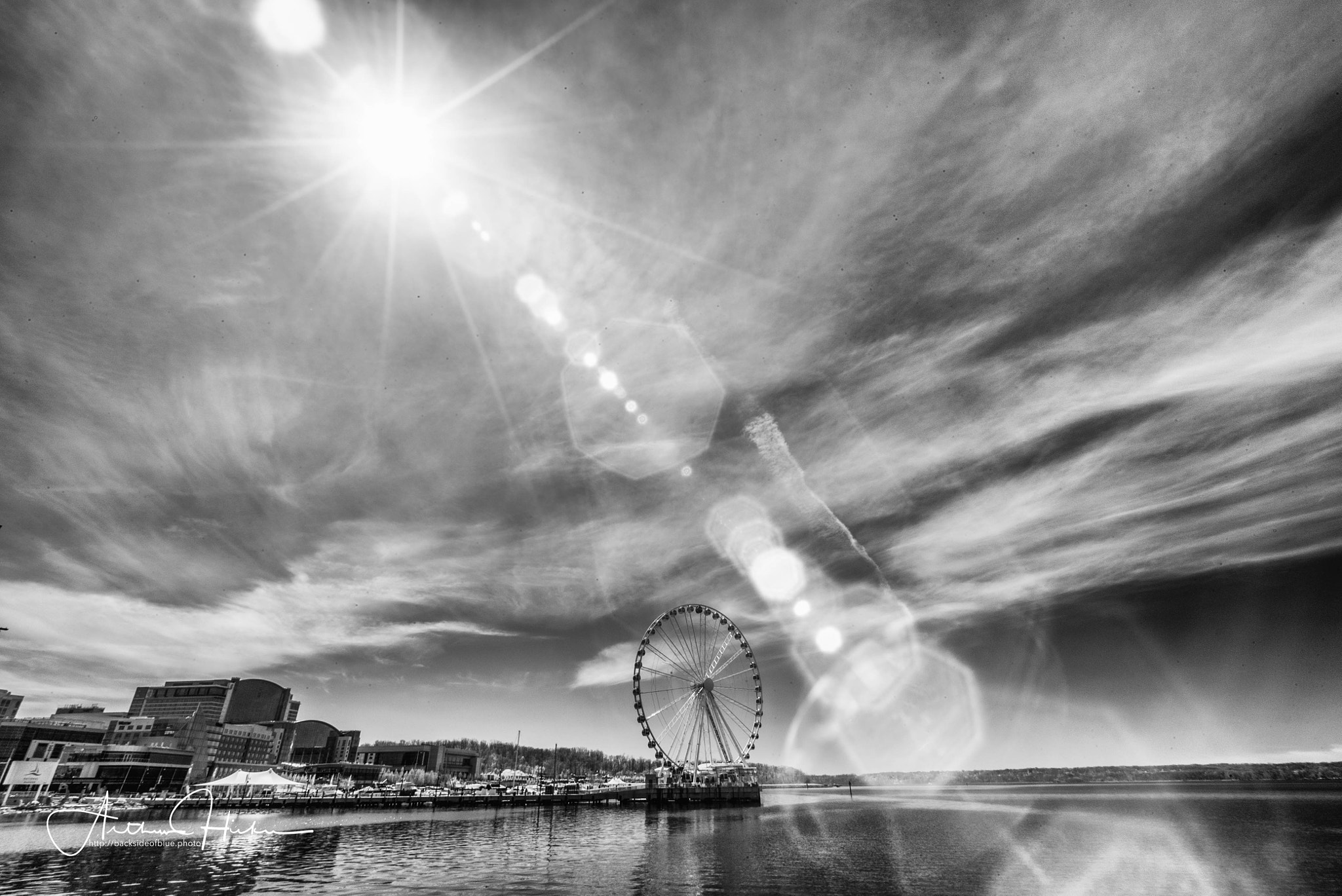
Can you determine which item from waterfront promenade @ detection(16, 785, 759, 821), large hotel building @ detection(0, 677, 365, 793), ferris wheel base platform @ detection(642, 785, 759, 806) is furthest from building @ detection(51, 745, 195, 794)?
ferris wheel base platform @ detection(642, 785, 759, 806)

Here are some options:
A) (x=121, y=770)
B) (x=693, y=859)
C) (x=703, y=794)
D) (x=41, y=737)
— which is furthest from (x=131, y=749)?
(x=693, y=859)

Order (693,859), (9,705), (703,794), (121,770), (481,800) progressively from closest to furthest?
(693,859)
(481,800)
(703,794)
(121,770)
(9,705)

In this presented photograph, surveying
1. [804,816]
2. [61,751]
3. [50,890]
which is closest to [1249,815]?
[804,816]

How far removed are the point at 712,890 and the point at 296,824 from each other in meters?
73.9

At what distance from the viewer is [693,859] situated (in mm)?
52656

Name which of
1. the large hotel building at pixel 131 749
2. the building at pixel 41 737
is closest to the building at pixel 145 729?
the large hotel building at pixel 131 749

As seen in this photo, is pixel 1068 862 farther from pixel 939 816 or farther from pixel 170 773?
pixel 170 773

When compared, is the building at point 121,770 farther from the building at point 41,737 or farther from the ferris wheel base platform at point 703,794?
the ferris wheel base platform at point 703,794

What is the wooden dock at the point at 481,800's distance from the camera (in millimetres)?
112625

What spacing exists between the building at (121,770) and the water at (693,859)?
87.3 m

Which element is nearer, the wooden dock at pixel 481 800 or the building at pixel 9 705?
the wooden dock at pixel 481 800

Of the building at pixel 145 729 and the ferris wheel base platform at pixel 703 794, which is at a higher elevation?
the building at pixel 145 729

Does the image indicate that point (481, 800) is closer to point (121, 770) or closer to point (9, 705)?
point (121, 770)

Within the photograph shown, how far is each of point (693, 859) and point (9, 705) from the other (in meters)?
245
